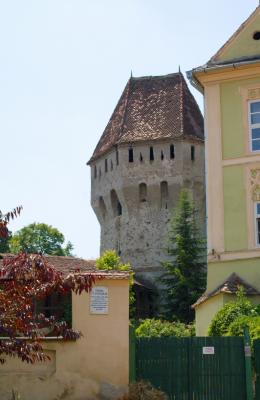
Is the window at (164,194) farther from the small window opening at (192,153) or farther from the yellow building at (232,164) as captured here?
the yellow building at (232,164)

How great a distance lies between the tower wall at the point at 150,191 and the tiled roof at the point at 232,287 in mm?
34191

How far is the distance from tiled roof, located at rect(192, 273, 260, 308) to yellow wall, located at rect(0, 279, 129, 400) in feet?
28.9

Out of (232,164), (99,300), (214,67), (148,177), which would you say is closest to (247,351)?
(99,300)

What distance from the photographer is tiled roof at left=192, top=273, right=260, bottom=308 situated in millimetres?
21125

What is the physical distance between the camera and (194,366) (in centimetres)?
1350

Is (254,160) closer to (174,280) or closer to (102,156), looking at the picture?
(174,280)

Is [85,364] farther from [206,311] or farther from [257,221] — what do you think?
[257,221]

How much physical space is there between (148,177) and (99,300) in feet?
145

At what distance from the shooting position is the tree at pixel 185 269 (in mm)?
47281

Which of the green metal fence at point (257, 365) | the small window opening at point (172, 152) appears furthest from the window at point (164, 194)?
the green metal fence at point (257, 365)

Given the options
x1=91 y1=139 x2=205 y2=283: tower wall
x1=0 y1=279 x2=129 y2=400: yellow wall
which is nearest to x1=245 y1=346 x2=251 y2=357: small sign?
x1=0 y1=279 x2=129 y2=400: yellow wall

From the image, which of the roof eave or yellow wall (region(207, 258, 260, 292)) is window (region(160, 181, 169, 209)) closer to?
the roof eave

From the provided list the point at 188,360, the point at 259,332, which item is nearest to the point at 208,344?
the point at 188,360

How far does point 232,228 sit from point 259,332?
7.70m
